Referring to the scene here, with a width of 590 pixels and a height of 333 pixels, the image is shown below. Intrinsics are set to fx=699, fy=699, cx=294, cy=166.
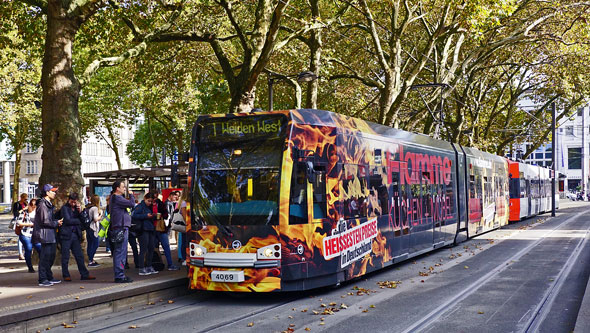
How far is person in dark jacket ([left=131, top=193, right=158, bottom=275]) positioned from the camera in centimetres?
1303

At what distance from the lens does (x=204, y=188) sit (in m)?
11.3

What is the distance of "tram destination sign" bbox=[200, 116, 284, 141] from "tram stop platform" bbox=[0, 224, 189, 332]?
2631mm

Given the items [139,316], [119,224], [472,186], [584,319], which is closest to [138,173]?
[472,186]

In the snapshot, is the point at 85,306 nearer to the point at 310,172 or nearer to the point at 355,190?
the point at 310,172

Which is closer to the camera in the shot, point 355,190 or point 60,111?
point 355,190

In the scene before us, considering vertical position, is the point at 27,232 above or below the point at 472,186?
below

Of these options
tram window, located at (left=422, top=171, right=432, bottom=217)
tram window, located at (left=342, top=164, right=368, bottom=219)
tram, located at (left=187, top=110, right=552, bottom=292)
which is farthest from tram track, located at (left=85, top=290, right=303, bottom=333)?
tram window, located at (left=422, top=171, right=432, bottom=217)

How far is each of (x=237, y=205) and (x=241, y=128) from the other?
1309 mm

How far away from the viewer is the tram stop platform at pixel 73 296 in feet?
29.6

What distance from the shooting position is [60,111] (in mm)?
14609

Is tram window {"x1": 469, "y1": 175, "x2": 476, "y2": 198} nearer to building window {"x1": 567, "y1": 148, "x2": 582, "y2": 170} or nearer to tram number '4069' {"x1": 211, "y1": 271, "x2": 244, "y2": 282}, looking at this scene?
tram number '4069' {"x1": 211, "y1": 271, "x2": 244, "y2": 282}

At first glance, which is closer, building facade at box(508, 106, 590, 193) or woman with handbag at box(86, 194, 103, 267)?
woman with handbag at box(86, 194, 103, 267)

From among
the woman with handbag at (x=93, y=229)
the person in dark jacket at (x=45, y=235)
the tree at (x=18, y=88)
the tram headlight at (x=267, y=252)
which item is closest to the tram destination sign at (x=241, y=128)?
the tram headlight at (x=267, y=252)

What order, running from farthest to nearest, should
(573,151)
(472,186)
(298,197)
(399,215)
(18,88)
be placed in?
(573,151), (18,88), (472,186), (399,215), (298,197)
